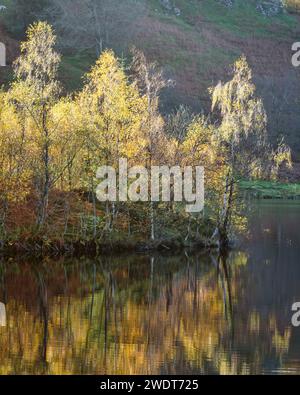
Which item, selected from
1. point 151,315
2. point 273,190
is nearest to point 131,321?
point 151,315

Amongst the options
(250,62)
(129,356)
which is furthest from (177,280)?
(250,62)

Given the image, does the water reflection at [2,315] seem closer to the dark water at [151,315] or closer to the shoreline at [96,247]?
the dark water at [151,315]

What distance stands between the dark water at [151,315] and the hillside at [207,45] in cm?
4188

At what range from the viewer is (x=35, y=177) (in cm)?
3155

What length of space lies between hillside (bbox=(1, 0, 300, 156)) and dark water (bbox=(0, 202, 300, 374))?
41883 mm

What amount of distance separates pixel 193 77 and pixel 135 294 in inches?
2667

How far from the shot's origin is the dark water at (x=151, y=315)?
1521 cm

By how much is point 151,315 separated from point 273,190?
50.5 metres

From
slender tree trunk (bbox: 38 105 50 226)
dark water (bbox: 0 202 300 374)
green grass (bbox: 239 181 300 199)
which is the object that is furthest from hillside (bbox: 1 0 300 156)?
dark water (bbox: 0 202 300 374)

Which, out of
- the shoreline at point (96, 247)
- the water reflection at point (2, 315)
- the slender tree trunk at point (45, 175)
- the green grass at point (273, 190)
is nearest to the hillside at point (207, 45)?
the green grass at point (273, 190)

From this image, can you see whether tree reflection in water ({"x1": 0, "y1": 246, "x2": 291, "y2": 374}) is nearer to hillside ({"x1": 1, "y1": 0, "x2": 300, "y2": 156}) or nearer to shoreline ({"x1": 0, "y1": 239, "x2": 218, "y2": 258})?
shoreline ({"x1": 0, "y1": 239, "x2": 218, "y2": 258})

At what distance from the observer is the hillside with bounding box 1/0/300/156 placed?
7875 centimetres

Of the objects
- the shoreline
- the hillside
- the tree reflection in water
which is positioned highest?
the hillside

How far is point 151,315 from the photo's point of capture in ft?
66.0
